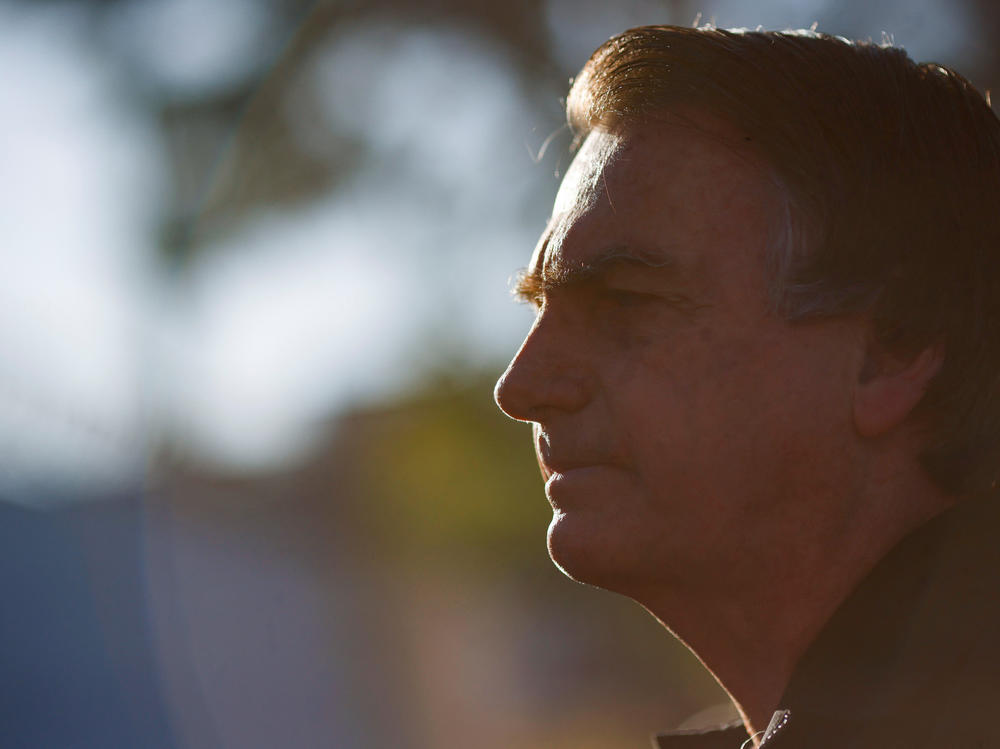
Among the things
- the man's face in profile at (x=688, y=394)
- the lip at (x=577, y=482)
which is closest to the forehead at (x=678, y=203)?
the man's face in profile at (x=688, y=394)

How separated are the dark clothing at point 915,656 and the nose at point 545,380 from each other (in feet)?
2.09

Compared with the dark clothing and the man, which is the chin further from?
the dark clothing

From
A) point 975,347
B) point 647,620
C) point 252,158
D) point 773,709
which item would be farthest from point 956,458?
point 647,620

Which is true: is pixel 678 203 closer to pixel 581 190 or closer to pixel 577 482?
pixel 581 190

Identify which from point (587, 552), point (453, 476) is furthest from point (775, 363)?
point (453, 476)

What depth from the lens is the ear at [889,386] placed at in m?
1.89

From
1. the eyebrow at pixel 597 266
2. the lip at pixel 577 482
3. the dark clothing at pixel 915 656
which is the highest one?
the eyebrow at pixel 597 266

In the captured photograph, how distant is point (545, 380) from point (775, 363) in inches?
17.3

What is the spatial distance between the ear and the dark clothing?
0.68 ft

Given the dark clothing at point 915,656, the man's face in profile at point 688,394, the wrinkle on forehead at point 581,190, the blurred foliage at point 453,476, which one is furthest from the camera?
the blurred foliage at point 453,476

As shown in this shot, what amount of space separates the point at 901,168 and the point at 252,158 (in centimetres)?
955

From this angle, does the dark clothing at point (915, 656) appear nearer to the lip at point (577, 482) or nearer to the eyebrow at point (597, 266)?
the lip at point (577, 482)

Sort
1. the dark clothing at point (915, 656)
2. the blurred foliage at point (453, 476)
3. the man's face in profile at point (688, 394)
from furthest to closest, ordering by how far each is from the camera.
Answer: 1. the blurred foliage at point (453, 476)
2. the man's face in profile at point (688, 394)
3. the dark clothing at point (915, 656)

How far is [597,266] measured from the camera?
6.49ft
